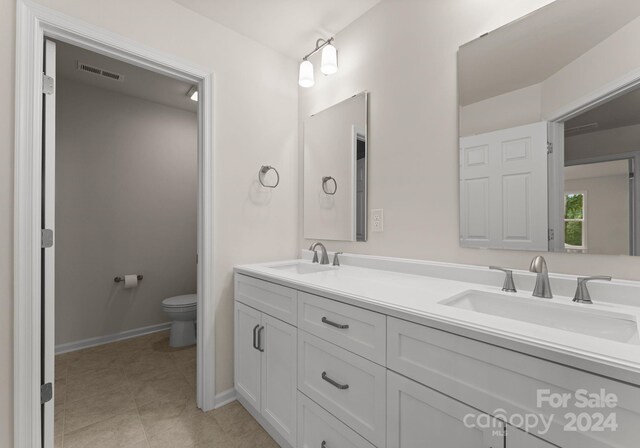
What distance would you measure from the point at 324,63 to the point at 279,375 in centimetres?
190

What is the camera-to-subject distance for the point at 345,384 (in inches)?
45.8

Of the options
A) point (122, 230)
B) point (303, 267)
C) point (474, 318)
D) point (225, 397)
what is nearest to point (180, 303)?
point (122, 230)

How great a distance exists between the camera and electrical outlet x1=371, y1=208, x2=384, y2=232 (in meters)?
1.84

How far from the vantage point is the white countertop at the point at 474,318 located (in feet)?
2.10

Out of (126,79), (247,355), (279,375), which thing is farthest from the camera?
(126,79)

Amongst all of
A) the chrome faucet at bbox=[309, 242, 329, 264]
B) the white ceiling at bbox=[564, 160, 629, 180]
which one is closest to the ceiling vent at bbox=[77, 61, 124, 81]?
the chrome faucet at bbox=[309, 242, 329, 264]

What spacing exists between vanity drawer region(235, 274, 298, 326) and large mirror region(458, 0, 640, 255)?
2.96 feet

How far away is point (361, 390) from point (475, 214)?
0.93m

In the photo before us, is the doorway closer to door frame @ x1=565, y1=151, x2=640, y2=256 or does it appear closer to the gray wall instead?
the gray wall

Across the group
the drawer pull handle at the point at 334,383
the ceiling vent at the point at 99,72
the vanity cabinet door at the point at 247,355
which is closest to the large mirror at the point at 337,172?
the vanity cabinet door at the point at 247,355

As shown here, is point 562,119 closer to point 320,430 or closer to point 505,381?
point 505,381

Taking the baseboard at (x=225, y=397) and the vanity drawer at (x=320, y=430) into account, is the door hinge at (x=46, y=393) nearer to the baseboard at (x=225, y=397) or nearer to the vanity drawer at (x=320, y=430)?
the baseboard at (x=225, y=397)

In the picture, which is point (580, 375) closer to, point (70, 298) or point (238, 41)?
point (238, 41)

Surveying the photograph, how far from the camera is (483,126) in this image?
4.59 feet
